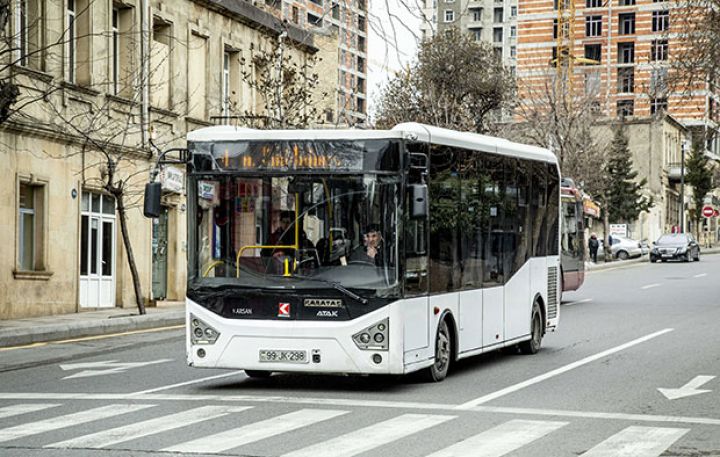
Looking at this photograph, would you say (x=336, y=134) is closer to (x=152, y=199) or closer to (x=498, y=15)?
(x=152, y=199)

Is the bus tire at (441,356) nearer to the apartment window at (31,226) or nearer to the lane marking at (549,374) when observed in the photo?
the lane marking at (549,374)

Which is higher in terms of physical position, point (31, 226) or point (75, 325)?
point (31, 226)

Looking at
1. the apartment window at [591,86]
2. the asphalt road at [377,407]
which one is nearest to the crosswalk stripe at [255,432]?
the asphalt road at [377,407]

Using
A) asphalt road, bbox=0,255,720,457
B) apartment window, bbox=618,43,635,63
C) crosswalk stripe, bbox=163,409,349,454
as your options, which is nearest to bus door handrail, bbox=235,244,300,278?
asphalt road, bbox=0,255,720,457

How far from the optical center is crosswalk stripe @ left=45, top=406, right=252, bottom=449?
10234mm

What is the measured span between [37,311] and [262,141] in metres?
15.8

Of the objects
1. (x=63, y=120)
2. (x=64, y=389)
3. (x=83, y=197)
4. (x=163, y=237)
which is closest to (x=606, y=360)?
(x=64, y=389)

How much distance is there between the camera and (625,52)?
372 ft

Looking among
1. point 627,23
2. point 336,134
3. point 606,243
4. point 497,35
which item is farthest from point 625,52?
point 336,134

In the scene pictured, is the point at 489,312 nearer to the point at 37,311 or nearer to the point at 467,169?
the point at 467,169

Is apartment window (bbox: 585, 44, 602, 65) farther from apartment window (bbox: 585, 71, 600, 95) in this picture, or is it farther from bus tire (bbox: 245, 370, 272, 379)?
bus tire (bbox: 245, 370, 272, 379)

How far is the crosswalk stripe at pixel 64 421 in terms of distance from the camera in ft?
35.7

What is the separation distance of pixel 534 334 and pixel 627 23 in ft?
321

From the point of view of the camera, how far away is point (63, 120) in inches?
1110
